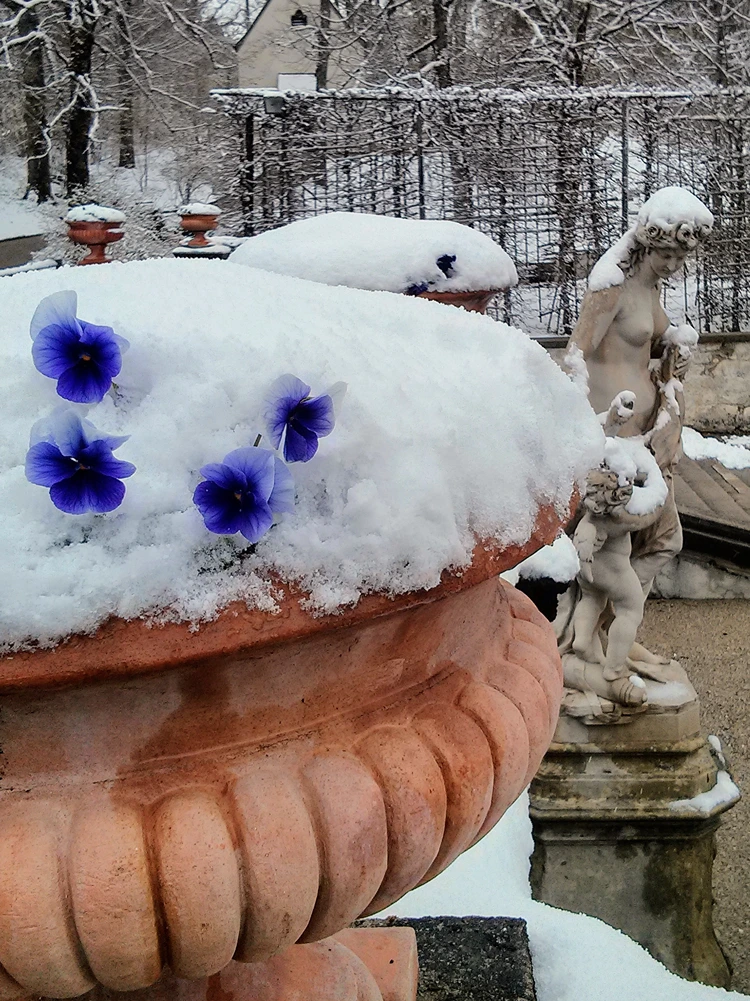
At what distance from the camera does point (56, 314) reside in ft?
2.34

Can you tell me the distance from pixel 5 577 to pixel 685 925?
305 cm

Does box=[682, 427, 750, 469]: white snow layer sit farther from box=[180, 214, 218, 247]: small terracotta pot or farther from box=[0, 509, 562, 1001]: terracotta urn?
box=[0, 509, 562, 1001]: terracotta urn

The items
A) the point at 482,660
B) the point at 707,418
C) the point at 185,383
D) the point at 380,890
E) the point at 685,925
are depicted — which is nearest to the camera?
the point at 185,383

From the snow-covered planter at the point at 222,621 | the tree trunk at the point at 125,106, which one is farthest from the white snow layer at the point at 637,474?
the tree trunk at the point at 125,106

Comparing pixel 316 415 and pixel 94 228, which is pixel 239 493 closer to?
pixel 316 415

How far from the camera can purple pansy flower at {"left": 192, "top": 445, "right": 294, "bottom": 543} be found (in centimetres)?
68

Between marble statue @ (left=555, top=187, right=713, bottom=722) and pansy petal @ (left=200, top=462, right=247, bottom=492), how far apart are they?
6.77 ft

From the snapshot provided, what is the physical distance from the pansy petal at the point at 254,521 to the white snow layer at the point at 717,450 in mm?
7064

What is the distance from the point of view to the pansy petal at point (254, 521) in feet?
2.24

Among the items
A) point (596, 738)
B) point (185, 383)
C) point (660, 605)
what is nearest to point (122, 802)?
point (185, 383)

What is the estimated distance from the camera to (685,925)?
3.07 meters

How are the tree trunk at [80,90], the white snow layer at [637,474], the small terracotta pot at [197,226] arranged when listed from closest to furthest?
the white snow layer at [637,474] → the small terracotta pot at [197,226] → the tree trunk at [80,90]

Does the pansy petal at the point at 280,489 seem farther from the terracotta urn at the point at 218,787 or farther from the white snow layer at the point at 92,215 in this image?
the white snow layer at the point at 92,215

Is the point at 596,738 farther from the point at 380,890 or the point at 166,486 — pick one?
the point at 166,486
